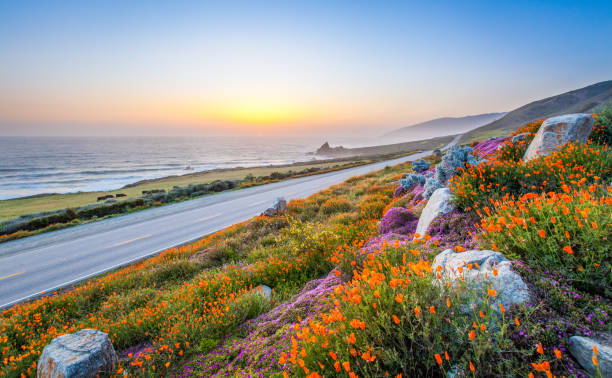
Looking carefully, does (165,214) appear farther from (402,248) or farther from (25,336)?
(402,248)

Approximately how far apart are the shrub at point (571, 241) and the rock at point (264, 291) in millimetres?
4546

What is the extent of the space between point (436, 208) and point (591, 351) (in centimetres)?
411

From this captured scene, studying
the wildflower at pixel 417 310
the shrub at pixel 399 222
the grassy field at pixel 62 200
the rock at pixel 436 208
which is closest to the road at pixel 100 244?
the shrub at pixel 399 222

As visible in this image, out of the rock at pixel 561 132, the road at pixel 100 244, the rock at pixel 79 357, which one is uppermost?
the rock at pixel 561 132

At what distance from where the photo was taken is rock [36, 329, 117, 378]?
147 inches

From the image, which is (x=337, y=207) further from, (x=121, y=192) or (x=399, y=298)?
(x=121, y=192)

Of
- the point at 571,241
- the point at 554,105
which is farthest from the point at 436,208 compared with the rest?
the point at 554,105

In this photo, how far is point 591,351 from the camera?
1880mm

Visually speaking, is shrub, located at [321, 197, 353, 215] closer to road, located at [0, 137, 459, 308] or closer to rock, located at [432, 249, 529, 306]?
road, located at [0, 137, 459, 308]

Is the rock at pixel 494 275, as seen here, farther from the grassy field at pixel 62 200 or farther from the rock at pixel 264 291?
the grassy field at pixel 62 200

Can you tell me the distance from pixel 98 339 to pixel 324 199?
509 inches

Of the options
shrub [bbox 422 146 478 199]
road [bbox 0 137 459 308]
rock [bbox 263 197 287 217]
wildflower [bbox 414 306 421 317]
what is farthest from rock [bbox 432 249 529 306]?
road [bbox 0 137 459 308]

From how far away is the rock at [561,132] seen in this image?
7.82 meters

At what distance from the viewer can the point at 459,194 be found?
550 cm
